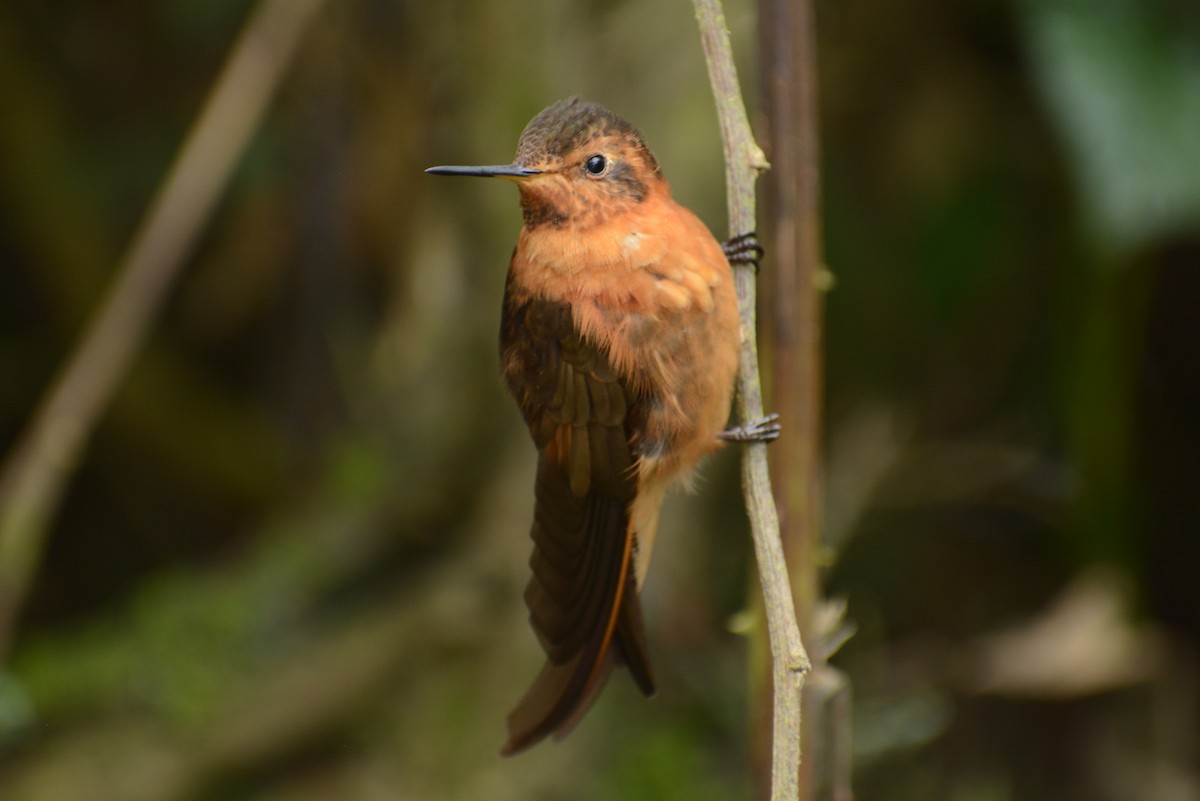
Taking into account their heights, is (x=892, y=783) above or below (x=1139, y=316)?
below

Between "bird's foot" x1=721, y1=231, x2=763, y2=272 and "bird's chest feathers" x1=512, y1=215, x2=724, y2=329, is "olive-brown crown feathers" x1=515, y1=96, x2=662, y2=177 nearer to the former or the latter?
"bird's chest feathers" x1=512, y1=215, x2=724, y2=329

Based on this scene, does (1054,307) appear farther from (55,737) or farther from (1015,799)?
(55,737)

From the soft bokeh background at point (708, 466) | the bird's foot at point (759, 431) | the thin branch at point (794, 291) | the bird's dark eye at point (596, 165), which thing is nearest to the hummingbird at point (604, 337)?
the bird's dark eye at point (596, 165)

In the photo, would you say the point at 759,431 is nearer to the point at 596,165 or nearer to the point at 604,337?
the point at 604,337

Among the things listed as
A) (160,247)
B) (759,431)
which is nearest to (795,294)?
(759,431)

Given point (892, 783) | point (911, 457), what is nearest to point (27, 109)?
point (911, 457)

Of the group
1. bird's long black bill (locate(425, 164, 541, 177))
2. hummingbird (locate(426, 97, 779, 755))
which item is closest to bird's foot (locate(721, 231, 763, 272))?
hummingbird (locate(426, 97, 779, 755))
